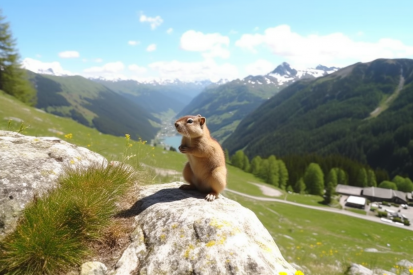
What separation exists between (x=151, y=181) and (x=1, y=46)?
64784 millimetres

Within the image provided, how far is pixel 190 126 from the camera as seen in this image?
20.2ft

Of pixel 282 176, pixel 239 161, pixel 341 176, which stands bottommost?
pixel 282 176

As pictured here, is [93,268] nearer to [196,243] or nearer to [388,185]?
[196,243]

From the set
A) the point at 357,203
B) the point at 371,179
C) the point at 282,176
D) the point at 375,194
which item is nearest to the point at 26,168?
the point at 357,203

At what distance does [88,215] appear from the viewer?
4488 mm

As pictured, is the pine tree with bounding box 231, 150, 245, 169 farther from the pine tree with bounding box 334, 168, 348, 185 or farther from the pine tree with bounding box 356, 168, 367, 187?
the pine tree with bounding box 356, 168, 367, 187

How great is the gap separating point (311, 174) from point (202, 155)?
10787 cm

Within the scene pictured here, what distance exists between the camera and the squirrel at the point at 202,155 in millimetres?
6199

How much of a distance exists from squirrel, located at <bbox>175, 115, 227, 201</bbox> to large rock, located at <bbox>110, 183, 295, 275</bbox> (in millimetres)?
767

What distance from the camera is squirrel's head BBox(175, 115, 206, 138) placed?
19.8 ft

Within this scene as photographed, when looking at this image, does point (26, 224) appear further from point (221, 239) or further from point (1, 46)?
point (1, 46)

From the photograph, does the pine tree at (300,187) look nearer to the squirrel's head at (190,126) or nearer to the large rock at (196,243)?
the large rock at (196,243)

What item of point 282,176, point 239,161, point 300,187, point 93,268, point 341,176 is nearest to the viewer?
point 93,268

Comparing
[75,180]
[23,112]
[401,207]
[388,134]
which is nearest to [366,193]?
[401,207]
